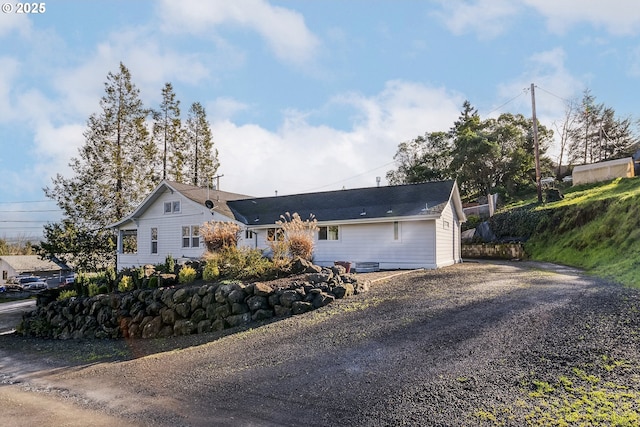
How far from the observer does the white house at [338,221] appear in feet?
57.5

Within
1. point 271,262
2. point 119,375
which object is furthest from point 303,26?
point 119,375

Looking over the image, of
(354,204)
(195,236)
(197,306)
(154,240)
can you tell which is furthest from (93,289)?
(354,204)

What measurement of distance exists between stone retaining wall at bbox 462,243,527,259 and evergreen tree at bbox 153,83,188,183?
24978mm

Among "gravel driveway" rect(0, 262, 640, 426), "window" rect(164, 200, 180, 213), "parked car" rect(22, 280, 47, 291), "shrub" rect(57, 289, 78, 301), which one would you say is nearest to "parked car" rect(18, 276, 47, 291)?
"parked car" rect(22, 280, 47, 291)

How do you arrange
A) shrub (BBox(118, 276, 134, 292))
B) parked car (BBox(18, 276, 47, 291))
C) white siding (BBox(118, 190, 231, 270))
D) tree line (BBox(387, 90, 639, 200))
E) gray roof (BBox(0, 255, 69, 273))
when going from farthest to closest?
gray roof (BBox(0, 255, 69, 273)), parked car (BBox(18, 276, 47, 291)), tree line (BBox(387, 90, 639, 200)), white siding (BBox(118, 190, 231, 270)), shrub (BBox(118, 276, 134, 292))

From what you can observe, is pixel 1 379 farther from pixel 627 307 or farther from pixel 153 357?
pixel 627 307

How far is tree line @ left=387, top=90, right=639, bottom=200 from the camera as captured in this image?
113 feet

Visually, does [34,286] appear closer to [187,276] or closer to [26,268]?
[26,268]

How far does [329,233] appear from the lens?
63.7ft

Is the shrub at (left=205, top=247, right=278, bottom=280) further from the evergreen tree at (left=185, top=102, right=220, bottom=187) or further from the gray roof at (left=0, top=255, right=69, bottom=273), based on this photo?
the gray roof at (left=0, top=255, right=69, bottom=273)

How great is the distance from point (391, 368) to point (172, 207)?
19992 mm

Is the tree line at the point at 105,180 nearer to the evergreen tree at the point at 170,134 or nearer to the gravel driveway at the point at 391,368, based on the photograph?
the evergreen tree at the point at 170,134

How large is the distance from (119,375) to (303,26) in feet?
30.8

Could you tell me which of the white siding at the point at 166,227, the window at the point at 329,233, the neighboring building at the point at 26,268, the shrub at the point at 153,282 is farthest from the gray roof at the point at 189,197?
the neighboring building at the point at 26,268
